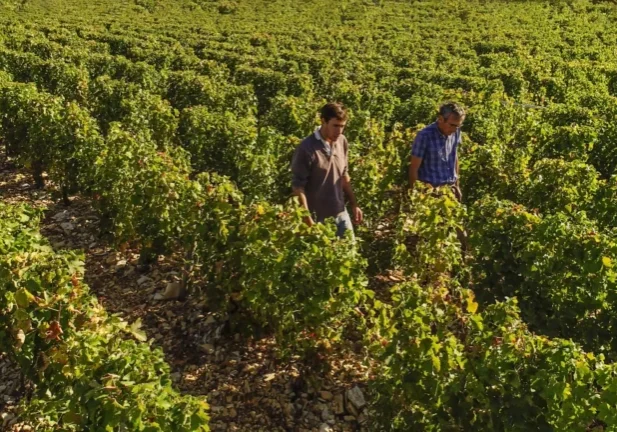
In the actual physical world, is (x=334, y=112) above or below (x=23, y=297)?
above

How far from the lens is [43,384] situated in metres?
4.36

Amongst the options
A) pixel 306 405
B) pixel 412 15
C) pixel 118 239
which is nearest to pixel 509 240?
pixel 306 405

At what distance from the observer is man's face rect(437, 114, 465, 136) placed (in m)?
5.97

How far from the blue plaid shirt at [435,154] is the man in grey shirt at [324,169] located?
3.02 feet

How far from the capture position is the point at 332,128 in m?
5.39

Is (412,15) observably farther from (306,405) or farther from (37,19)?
(306,405)

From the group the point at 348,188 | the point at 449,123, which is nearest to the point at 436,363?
the point at 348,188

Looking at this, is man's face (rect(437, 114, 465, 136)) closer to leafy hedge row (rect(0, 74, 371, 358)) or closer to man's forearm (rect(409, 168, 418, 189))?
man's forearm (rect(409, 168, 418, 189))

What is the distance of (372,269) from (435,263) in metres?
1.57

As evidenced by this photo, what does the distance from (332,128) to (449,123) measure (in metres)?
1.45

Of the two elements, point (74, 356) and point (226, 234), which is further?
point (226, 234)

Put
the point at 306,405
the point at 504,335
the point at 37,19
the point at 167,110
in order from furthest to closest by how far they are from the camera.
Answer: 1. the point at 37,19
2. the point at 167,110
3. the point at 306,405
4. the point at 504,335

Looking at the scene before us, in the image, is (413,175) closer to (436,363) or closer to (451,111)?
(451,111)

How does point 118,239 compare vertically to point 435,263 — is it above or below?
below
